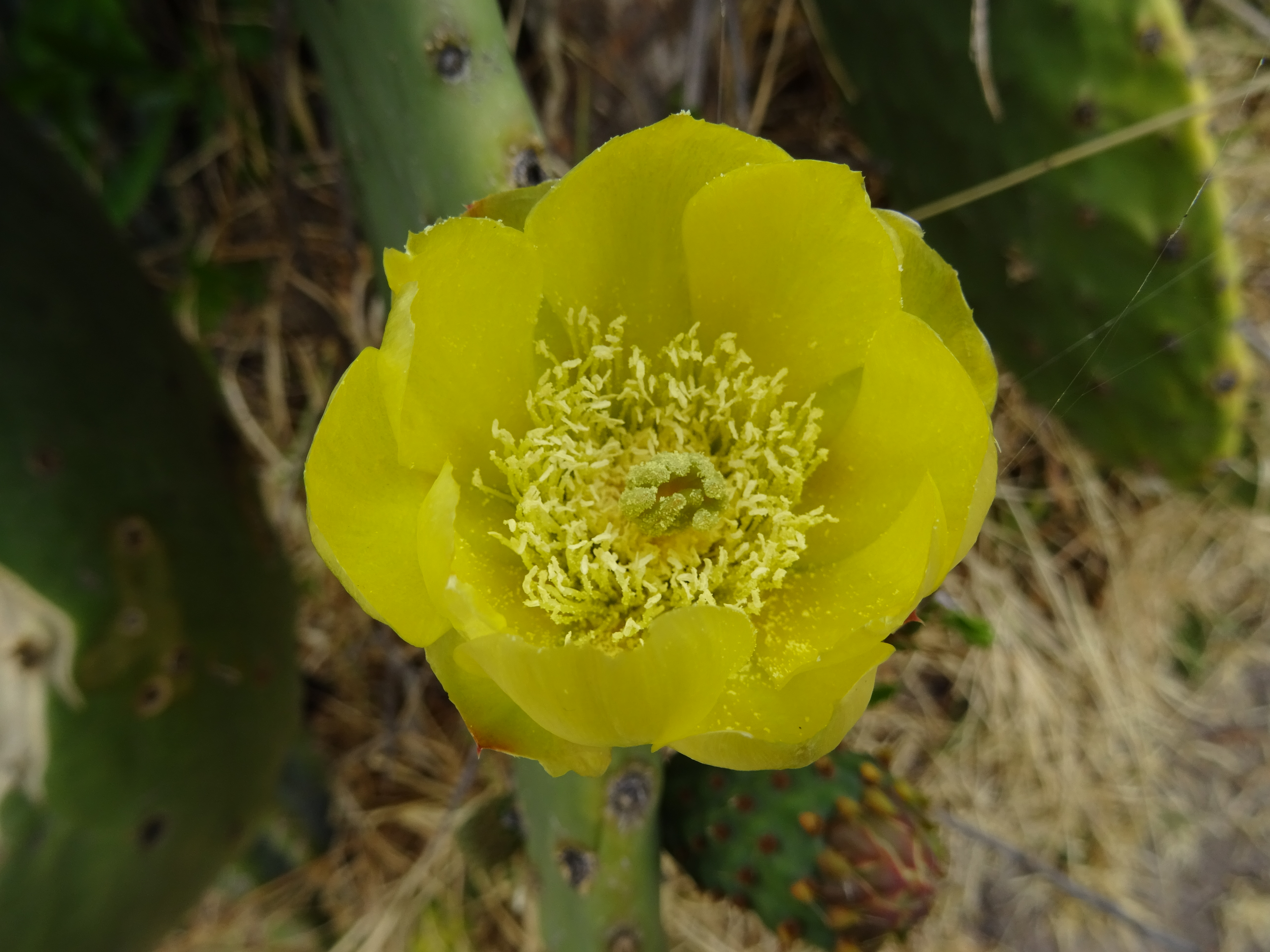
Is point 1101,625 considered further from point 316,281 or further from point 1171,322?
point 316,281

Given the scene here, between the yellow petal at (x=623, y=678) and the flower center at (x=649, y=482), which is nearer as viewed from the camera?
the yellow petal at (x=623, y=678)

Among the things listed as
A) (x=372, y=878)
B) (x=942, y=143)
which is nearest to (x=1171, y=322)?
(x=942, y=143)

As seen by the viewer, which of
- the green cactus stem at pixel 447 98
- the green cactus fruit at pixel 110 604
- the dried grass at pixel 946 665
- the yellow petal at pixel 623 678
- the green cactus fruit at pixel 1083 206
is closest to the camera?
the yellow petal at pixel 623 678

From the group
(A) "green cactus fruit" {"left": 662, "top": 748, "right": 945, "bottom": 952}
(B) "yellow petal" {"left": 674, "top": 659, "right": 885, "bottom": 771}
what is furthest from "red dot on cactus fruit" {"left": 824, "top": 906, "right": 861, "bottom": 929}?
(B) "yellow petal" {"left": 674, "top": 659, "right": 885, "bottom": 771}

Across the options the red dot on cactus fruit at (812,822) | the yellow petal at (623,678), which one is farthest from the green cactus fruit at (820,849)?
the yellow petal at (623,678)

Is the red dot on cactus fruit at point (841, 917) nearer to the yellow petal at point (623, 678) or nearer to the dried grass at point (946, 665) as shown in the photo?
the yellow petal at point (623, 678)

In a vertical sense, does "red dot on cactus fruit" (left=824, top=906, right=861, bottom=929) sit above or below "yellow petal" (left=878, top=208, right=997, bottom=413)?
below

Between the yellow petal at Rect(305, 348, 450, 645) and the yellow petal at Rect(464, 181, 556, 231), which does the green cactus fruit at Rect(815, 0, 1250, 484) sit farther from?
the yellow petal at Rect(305, 348, 450, 645)
